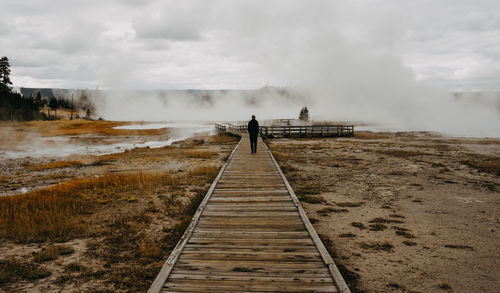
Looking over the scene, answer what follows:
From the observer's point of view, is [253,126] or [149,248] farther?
[253,126]

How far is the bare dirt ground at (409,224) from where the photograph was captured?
5.70m

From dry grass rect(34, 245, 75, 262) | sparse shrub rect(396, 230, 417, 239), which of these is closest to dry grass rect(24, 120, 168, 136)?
dry grass rect(34, 245, 75, 262)

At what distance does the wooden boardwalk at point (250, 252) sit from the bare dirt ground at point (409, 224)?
49.5 inches

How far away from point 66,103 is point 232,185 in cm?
14830

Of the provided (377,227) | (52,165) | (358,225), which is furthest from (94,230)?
(52,165)

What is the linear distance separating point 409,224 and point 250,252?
5.76m

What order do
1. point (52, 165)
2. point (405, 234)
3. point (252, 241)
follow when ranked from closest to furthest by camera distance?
point (252, 241) < point (405, 234) < point (52, 165)

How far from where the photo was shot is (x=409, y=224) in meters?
8.46

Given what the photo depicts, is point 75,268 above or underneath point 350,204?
underneath

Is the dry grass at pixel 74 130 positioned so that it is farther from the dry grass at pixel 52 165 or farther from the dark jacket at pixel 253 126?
the dark jacket at pixel 253 126

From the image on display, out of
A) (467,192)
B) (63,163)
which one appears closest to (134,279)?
(467,192)

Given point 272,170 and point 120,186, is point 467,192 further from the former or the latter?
point 120,186

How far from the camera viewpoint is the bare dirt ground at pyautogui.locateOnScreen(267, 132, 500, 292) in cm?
570

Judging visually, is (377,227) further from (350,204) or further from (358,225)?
(350,204)
